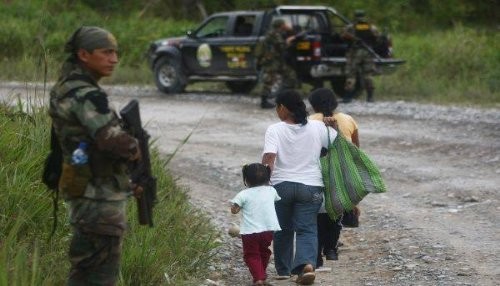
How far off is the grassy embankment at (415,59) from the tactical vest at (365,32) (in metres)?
1.37

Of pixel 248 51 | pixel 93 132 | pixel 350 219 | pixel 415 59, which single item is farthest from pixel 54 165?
pixel 415 59

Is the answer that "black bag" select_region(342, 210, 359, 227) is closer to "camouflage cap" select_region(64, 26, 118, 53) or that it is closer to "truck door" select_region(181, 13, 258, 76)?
"camouflage cap" select_region(64, 26, 118, 53)

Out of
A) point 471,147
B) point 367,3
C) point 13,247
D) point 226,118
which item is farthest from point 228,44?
point 13,247

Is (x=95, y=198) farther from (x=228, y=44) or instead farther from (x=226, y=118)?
(x=228, y=44)

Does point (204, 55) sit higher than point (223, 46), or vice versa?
point (223, 46)

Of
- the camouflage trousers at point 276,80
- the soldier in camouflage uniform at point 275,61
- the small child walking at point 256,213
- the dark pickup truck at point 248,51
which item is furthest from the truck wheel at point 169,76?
the small child walking at point 256,213

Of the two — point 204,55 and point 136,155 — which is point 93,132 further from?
point 204,55

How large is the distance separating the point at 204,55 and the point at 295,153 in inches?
596

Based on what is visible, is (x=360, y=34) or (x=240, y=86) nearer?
(x=360, y=34)

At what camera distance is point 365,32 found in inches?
831

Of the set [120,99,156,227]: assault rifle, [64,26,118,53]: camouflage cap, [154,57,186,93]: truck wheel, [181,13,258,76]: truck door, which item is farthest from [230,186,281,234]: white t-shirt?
[154,57,186,93]: truck wheel

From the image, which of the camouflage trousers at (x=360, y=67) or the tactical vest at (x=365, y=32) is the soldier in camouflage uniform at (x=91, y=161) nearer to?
the camouflage trousers at (x=360, y=67)

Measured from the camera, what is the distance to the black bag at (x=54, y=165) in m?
5.34

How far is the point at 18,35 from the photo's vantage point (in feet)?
94.5
